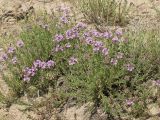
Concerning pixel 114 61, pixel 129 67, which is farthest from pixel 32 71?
pixel 129 67

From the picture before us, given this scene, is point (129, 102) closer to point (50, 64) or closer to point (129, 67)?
point (129, 67)

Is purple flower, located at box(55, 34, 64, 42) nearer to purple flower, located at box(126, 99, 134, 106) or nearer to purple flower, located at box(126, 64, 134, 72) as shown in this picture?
purple flower, located at box(126, 64, 134, 72)

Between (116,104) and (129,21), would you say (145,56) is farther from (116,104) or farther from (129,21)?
(129,21)

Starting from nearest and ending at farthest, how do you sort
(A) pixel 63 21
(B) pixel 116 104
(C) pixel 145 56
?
(B) pixel 116 104, (C) pixel 145 56, (A) pixel 63 21

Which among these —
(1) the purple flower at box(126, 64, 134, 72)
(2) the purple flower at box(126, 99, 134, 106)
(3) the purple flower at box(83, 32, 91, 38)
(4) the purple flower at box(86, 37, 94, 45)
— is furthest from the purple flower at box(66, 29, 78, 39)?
(2) the purple flower at box(126, 99, 134, 106)

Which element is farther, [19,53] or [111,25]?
[111,25]

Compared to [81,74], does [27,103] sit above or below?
below

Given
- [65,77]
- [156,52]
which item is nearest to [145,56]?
[156,52]
